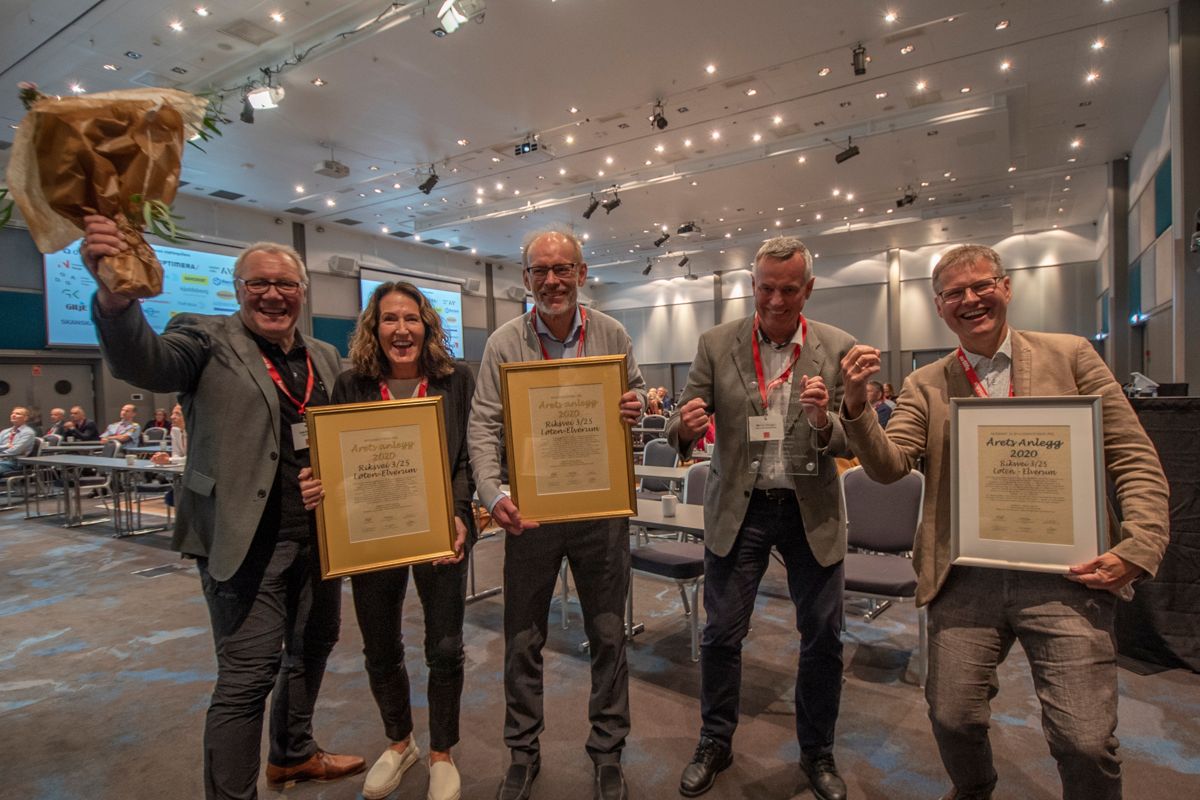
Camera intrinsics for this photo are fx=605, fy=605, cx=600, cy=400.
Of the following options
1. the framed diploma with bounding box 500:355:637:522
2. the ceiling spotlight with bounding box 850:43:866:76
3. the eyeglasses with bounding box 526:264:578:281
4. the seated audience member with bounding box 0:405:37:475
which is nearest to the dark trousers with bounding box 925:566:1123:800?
the framed diploma with bounding box 500:355:637:522

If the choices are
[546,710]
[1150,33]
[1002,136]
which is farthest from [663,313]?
[546,710]

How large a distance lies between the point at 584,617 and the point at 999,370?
148 centimetres

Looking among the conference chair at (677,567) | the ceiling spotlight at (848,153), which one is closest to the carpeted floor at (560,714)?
the conference chair at (677,567)

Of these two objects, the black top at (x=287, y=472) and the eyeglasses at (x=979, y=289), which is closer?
the eyeglasses at (x=979, y=289)

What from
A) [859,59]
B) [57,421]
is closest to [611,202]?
[859,59]

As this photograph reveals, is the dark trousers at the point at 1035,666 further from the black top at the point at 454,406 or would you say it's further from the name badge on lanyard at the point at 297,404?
the name badge on lanyard at the point at 297,404

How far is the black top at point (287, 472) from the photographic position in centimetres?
188

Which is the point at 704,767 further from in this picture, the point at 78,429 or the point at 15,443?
the point at 78,429

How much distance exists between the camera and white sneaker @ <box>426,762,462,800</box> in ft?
6.85

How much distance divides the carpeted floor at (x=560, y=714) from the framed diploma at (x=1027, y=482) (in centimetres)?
122

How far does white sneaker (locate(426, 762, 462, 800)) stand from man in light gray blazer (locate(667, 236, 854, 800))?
2.63 feet

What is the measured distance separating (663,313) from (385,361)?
823 inches

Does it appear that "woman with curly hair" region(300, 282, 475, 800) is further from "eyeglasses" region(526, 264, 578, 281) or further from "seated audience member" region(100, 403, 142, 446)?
"seated audience member" region(100, 403, 142, 446)

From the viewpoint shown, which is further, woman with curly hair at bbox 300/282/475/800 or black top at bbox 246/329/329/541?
woman with curly hair at bbox 300/282/475/800
